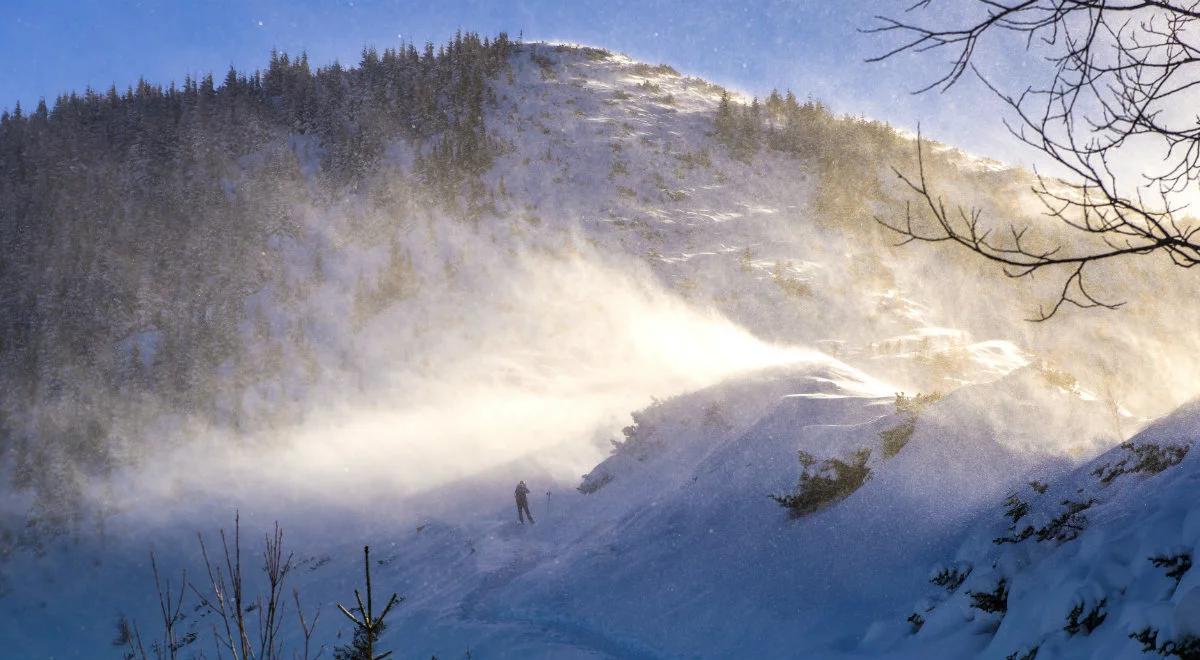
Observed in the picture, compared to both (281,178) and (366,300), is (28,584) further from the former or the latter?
(281,178)

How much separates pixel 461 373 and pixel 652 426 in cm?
2166

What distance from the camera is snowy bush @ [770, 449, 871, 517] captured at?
380 inches

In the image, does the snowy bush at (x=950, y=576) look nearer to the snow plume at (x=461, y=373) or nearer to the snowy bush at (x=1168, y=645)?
the snowy bush at (x=1168, y=645)

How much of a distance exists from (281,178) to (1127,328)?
183 ft

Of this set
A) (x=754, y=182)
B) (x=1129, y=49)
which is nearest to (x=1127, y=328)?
(x=754, y=182)

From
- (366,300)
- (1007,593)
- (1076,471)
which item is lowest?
(1007,593)

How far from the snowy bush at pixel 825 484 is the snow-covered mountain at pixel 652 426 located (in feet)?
0.13

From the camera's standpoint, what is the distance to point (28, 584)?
26953mm

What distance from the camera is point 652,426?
17.0 metres

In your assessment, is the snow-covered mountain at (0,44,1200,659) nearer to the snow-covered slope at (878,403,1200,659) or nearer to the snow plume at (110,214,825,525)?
the snow-covered slope at (878,403,1200,659)

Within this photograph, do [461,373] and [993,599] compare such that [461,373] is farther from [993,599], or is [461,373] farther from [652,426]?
[993,599]

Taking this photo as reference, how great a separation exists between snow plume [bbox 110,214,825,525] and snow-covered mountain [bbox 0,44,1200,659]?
208 millimetres

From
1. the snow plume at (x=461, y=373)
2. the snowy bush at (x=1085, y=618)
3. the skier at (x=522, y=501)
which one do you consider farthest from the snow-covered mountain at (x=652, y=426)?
the skier at (x=522, y=501)

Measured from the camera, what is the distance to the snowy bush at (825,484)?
31.7 ft
